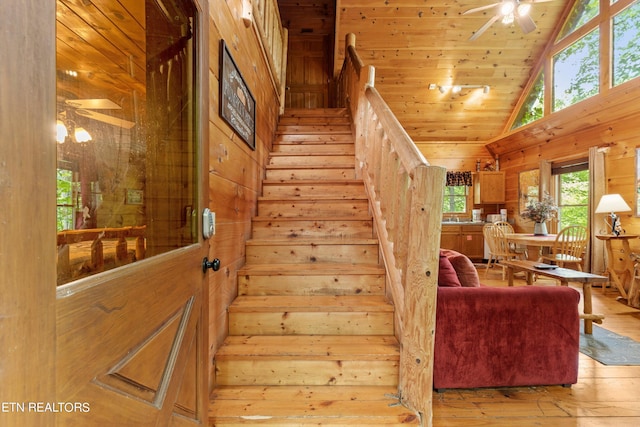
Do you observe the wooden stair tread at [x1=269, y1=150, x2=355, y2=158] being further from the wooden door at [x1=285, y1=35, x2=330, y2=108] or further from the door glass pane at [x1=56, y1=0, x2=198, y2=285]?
the wooden door at [x1=285, y1=35, x2=330, y2=108]

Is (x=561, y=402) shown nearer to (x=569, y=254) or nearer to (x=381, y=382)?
(x=381, y=382)

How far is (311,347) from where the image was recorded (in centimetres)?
168

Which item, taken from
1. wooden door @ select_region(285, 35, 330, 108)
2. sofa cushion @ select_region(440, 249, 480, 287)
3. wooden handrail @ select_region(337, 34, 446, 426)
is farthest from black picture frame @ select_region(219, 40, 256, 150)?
wooden door @ select_region(285, 35, 330, 108)

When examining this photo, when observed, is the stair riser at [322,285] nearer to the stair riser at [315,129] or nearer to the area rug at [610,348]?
the area rug at [610,348]

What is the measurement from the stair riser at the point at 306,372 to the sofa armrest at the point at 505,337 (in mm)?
435

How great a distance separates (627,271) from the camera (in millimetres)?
3896

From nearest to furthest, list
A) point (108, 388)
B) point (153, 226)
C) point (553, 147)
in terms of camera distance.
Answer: point (108, 388), point (153, 226), point (553, 147)

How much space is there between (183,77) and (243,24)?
125 centimetres

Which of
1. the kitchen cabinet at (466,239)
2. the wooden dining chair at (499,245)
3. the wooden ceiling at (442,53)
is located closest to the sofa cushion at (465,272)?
the wooden dining chair at (499,245)

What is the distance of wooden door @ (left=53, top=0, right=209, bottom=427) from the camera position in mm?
582

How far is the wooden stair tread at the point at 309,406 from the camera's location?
139 cm

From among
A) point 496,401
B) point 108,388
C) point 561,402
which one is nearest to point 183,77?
point 108,388

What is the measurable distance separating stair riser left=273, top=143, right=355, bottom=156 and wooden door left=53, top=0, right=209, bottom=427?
8.24 ft

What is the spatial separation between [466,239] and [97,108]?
6.60 metres
